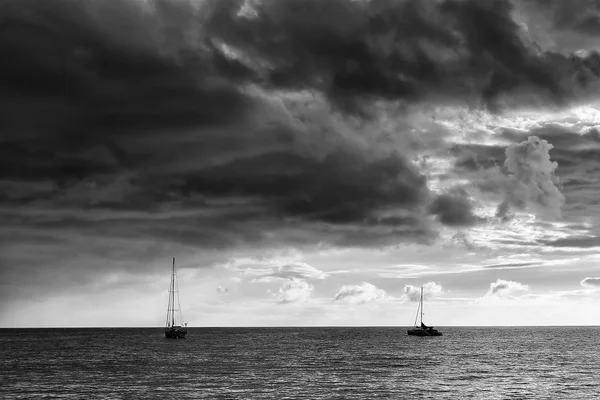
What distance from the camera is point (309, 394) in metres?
83.2

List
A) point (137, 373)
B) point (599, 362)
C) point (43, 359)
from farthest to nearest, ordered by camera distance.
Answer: point (43, 359), point (599, 362), point (137, 373)

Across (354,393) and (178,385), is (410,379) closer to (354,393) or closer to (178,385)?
(354,393)

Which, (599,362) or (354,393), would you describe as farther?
(599,362)

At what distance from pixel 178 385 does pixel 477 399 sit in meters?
41.1

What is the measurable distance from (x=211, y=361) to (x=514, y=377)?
6238cm

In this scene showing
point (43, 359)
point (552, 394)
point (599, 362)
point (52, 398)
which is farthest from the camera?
point (43, 359)

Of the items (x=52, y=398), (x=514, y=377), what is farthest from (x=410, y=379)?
(x=52, y=398)

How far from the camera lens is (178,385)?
92.6 meters

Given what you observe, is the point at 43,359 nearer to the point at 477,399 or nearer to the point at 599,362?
the point at 477,399

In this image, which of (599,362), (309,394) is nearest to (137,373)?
(309,394)

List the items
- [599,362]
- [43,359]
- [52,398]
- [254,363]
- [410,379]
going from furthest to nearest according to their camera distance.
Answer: [43,359] → [599,362] → [254,363] → [410,379] → [52,398]

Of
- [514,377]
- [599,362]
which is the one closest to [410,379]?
[514,377]

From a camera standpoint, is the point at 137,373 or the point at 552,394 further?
the point at 137,373

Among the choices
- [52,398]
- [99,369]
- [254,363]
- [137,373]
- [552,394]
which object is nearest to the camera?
[52,398]
